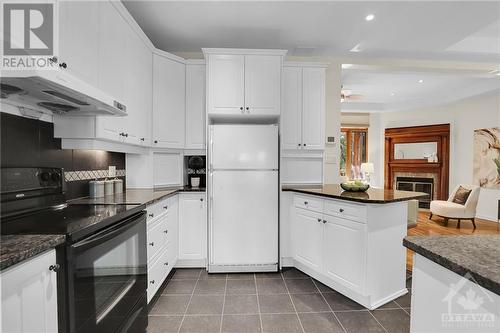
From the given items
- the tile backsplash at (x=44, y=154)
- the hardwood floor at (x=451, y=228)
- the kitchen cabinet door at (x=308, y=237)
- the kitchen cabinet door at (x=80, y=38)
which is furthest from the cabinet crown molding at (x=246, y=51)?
the hardwood floor at (x=451, y=228)

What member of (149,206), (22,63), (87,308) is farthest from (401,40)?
(87,308)

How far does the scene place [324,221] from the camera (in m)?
2.30

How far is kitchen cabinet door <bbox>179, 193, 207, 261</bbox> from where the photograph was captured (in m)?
2.72

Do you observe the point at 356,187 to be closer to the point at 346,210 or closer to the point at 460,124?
the point at 346,210

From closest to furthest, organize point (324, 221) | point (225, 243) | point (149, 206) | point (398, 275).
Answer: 1. point (149, 206)
2. point (398, 275)
3. point (324, 221)
4. point (225, 243)

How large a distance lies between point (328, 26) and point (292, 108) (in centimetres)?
100

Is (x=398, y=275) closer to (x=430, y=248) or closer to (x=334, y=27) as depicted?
(x=430, y=248)

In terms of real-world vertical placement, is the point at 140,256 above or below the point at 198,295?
above

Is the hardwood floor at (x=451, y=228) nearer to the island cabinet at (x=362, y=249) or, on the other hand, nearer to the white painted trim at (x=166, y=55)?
the island cabinet at (x=362, y=249)

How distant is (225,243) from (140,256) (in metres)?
1.12

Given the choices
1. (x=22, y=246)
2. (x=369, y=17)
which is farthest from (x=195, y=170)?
(x=369, y=17)

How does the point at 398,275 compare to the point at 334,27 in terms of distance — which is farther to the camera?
the point at 334,27

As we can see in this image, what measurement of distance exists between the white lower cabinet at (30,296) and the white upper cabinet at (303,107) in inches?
101

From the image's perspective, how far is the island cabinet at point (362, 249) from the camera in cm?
197
